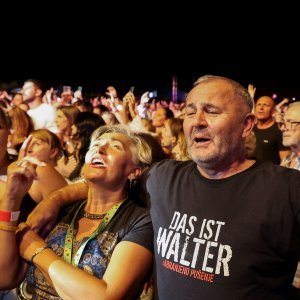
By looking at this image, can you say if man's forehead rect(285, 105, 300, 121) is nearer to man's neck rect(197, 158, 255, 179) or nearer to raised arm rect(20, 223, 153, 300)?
man's neck rect(197, 158, 255, 179)

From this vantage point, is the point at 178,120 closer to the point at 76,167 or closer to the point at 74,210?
the point at 76,167

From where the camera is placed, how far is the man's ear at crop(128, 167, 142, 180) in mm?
2441

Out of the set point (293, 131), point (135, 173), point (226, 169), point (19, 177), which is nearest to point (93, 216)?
point (135, 173)

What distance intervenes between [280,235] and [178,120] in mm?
3602

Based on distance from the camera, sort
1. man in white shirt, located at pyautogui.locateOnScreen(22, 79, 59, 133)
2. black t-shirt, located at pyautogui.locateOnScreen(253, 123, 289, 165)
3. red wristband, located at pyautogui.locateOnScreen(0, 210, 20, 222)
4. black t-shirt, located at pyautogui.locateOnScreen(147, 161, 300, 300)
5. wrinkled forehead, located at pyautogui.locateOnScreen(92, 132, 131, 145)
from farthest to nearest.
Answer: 1. man in white shirt, located at pyautogui.locateOnScreen(22, 79, 59, 133)
2. black t-shirt, located at pyautogui.locateOnScreen(253, 123, 289, 165)
3. wrinkled forehead, located at pyautogui.locateOnScreen(92, 132, 131, 145)
4. red wristband, located at pyautogui.locateOnScreen(0, 210, 20, 222)
5. black t-shirt, located at pyautogui.locateOnScreen(147, 161, 300, 300)

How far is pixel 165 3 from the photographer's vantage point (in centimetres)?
2873

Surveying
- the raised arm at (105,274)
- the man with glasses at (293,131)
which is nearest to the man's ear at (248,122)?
the raised arm at (105,274)

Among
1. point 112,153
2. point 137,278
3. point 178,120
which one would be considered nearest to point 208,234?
point 137,278

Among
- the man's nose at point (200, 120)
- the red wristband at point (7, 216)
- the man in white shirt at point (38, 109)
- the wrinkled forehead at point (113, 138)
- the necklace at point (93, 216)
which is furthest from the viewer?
the man in white shirt at point (38, 109)

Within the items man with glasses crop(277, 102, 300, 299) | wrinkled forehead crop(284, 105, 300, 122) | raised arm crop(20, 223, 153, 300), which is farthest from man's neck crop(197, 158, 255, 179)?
wrinkled forehead crop(284, 105, 300, 122)

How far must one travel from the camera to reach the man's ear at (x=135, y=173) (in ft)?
8.01

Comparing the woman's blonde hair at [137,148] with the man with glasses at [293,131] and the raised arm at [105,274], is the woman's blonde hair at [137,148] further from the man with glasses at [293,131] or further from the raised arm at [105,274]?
the man with glasses at [293,131]

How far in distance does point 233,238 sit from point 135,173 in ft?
2.68

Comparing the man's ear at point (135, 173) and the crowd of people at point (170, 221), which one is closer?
the crowd of people at point (170, 221)
